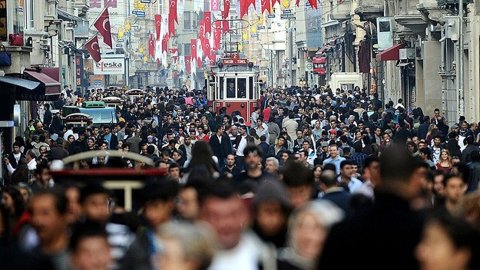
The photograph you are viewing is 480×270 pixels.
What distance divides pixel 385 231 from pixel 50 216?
2.53m

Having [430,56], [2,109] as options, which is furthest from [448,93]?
[2,109]

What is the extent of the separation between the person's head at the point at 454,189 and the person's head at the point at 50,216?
4.69 meters

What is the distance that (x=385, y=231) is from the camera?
26.4 ft

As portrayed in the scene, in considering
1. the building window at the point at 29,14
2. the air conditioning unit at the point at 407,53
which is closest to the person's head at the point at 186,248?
the building window at the point at 29,14

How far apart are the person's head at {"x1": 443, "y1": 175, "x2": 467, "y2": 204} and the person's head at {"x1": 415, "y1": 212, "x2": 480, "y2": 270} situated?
20.0 feet

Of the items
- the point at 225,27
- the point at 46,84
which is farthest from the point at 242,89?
the point at 225,27

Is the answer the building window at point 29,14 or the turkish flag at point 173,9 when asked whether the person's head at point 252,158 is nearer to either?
the building window at point 29,14

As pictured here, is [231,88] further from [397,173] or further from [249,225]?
[397,173]

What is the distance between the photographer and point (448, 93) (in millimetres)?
49062

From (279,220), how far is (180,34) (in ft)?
597

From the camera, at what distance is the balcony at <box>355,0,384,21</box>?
67.2m

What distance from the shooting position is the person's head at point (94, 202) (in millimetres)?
10117

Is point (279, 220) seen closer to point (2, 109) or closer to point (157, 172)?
point (157, 172)

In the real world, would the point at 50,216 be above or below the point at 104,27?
below
